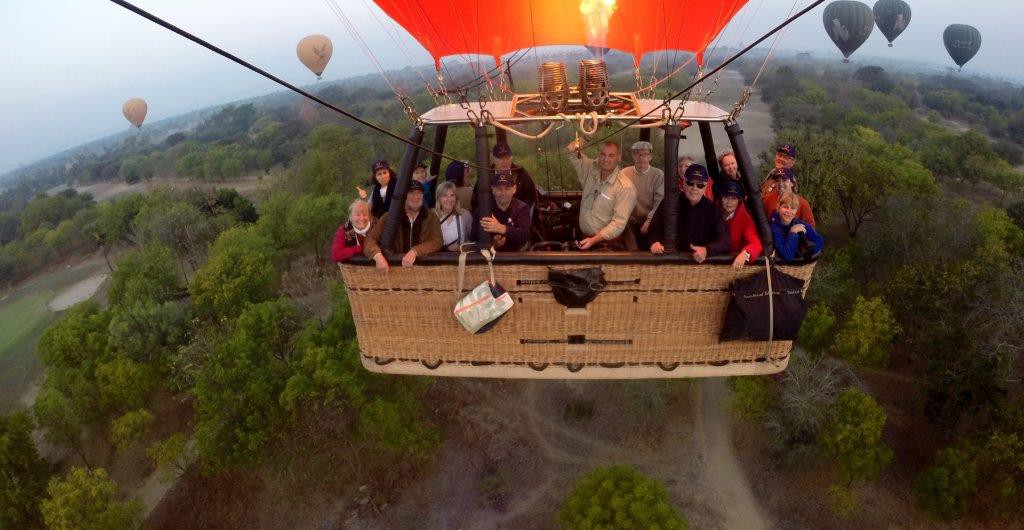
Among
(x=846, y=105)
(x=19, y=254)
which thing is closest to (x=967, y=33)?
(x=846, y=105)

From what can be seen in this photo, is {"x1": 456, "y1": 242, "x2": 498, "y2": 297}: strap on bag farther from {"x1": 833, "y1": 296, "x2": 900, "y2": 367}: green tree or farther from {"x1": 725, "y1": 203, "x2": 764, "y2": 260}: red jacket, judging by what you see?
{"x1": 833, "y1": 296, "x2": 900, "y2": 367}: green tree

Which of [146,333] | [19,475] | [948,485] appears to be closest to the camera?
[948,485]

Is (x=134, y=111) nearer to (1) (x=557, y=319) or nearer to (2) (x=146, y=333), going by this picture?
(2) (x=146, y=333)

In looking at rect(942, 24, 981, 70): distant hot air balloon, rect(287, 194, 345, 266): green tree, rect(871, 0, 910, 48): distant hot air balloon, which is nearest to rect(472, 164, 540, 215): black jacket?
rect(287, 194, 345, 266): green tree

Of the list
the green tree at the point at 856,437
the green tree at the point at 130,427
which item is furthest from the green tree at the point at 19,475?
the green tree at the point at 856,437

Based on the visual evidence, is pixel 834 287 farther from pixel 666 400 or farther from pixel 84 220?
pixel 84 220

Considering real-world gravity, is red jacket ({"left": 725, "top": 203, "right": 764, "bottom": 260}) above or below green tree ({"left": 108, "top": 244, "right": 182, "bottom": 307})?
above

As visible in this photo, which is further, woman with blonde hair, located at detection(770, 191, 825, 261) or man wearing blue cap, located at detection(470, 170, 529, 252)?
man wearing blue cap, located at detection(470, 170, 529, 252)

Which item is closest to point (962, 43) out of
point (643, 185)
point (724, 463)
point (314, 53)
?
point (724, 463)
